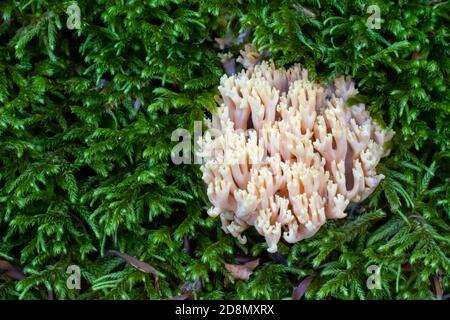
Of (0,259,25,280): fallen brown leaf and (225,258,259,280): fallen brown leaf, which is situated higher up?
(0,259,25,280): fallen brown leaf

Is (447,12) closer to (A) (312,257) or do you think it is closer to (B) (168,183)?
(A) (312,257)

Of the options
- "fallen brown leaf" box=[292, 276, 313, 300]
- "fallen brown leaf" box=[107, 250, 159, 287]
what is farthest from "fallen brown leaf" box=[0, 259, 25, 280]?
"fallen brown leaf" box=[292, 276, 313, 300]

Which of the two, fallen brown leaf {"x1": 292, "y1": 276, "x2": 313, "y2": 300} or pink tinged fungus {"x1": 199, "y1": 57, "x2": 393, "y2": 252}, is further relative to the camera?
fallen brown leaf {"x1": 292, "y1": 276, "x2": 313, "y2": 300}

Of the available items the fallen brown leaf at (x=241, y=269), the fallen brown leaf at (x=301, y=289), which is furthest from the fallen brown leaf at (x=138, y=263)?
the fallen brown leaf at (x=301, y=289)

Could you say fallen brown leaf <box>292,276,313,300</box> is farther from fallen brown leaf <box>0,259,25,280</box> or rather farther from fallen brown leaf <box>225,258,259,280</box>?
fallen brown leaf <box>0,259,25,280</box>

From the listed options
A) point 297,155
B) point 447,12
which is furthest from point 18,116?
point 447,12

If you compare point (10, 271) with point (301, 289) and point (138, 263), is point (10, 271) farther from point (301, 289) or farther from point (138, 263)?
point (301, 289)

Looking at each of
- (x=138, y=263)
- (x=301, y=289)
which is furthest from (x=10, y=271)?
(x=301, y=289)

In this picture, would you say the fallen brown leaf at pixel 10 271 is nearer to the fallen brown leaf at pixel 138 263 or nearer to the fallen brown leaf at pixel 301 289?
the fallen brown leaf at pixel 138 263

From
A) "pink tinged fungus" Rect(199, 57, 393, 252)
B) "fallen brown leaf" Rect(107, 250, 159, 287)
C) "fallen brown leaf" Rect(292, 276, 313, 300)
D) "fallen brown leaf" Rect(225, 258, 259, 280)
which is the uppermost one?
"pink tinged fungus" Rect(199, 57, 393, 252)
